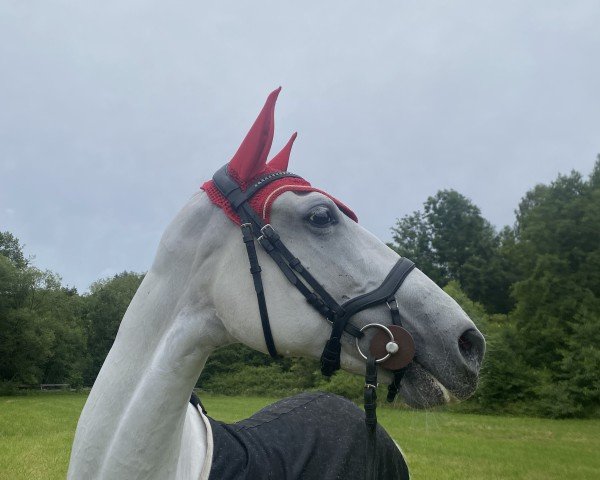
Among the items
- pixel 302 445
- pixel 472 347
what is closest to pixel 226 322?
pixel 472 347

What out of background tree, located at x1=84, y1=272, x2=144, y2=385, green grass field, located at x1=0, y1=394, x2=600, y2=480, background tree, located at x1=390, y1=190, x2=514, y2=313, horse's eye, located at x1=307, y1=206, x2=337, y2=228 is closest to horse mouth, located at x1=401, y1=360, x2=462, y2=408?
horse's eye, located at x1=307, y1=206, x2=337, y2=228

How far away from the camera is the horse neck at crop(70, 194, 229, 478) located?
2.02m

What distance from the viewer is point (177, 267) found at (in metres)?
2.21

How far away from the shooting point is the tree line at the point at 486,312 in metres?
21.1

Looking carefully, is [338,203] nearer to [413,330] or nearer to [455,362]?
[413,330]

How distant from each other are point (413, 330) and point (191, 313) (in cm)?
91

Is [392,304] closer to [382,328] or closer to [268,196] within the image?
[382,328]

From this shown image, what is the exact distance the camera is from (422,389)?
1982 mm

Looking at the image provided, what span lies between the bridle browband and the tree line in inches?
203

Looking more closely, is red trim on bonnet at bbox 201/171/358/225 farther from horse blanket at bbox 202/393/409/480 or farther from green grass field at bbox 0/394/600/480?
green grass field at bbox 0/394/600/480

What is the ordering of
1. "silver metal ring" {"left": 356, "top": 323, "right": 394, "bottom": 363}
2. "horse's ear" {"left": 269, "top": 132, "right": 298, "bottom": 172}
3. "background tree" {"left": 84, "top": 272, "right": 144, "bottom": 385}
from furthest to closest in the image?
1. "background tree" {"left": 84, "top": 272, "right": 144, "bottom": 385}
2. "horse's ear" {"left": 269, "top": 132, "right": 298, "bottom": 172}
3. "silver metal ring" {"left": 356, "top": 323, "right": 394, "bottom": 363}

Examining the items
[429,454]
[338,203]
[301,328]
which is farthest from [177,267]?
[429,454]

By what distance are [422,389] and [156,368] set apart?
1049 mm

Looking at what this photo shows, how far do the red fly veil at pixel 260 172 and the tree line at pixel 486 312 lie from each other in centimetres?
525
